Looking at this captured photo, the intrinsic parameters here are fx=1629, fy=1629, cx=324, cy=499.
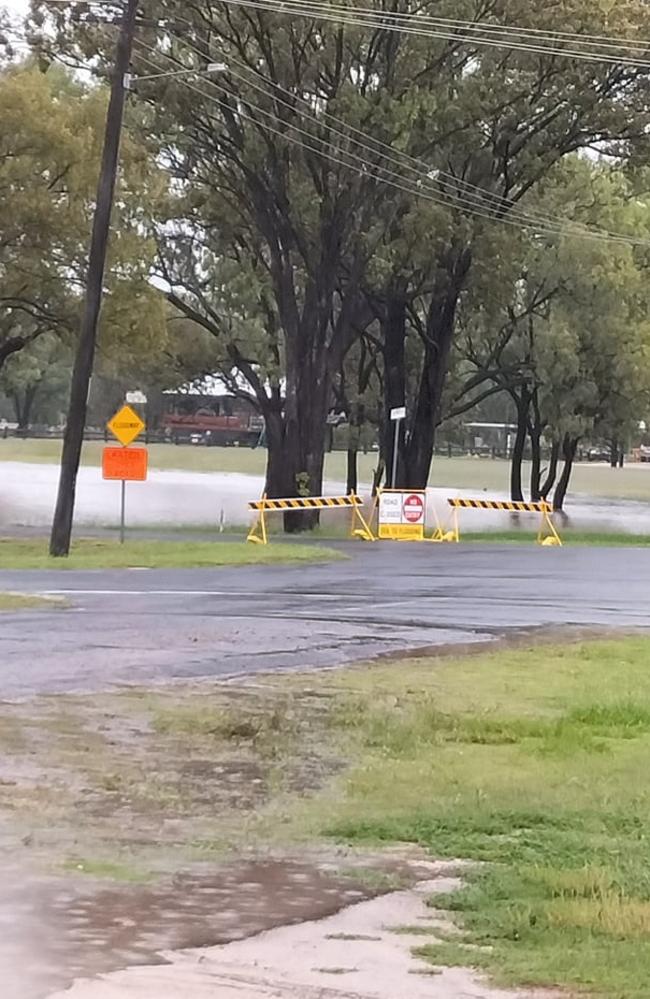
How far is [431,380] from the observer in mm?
48375

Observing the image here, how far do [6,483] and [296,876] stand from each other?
2699 inches

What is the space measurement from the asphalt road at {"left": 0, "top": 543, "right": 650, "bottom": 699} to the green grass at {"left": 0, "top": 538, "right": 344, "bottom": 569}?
102cm

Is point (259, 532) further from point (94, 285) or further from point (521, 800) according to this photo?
point (521, 800)

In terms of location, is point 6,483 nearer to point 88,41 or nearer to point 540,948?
point 88,41

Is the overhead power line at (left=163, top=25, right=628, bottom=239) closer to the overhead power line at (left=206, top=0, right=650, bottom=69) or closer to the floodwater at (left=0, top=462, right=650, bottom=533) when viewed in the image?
the overhead power line at (left=206, top=0, right=650, bottom=69)

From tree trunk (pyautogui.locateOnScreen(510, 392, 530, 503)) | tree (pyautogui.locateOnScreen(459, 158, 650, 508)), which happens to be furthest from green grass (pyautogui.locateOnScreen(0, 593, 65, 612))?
tree trunk (pyautogui.locateOnScreen(510, 392, 530, 503))

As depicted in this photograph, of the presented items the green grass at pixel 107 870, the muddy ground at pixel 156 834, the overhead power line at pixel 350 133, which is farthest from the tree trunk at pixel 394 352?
the green grass at pixel 107 870

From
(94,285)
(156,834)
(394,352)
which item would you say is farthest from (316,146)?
(156,834)

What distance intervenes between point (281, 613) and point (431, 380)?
2943 centimetres

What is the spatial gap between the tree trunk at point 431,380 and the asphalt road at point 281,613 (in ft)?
55.3

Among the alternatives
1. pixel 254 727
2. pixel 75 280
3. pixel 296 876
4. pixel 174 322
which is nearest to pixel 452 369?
pixel 174 322

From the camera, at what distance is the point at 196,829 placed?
8.18 m

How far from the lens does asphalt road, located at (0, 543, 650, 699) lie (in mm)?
14633

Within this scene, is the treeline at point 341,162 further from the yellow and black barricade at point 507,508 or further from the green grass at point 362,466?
the green grass at point 362,466
